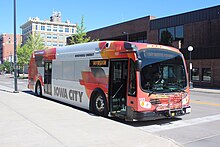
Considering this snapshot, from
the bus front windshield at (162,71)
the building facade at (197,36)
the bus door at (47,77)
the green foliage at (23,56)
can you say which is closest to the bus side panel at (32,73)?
the bus door at (47,77)

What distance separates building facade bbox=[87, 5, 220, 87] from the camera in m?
30.6

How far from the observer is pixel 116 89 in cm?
961

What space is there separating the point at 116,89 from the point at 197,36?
88.5 ft

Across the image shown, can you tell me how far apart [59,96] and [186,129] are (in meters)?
7.28

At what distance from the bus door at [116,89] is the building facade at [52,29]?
423 feet

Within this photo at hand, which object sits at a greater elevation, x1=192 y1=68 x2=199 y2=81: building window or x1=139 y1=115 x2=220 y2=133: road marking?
x1=192 y1=68 x2=199 y2=81: building window

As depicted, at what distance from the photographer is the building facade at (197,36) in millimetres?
30578

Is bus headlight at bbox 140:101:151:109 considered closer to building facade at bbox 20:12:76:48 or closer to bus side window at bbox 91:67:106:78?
bus side window at bbox 91:67:106:78

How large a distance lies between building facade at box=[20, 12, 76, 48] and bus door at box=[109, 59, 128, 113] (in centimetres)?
12903

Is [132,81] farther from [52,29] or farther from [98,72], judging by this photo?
[52,29]

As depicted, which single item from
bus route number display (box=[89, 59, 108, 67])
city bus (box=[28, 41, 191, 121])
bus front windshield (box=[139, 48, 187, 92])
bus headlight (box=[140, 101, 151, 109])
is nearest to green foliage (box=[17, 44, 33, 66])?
city bus (box=[28, 41, 191, 121])

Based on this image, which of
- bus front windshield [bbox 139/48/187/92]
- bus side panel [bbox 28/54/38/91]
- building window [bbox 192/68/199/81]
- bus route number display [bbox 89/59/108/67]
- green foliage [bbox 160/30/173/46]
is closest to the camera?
bus front windshield [bbox 139/48/187/92]

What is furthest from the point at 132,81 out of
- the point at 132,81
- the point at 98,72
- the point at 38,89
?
the point at 38,89

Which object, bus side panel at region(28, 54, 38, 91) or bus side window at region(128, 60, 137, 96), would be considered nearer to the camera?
bus side window at region(128, 60, 137, 96)
